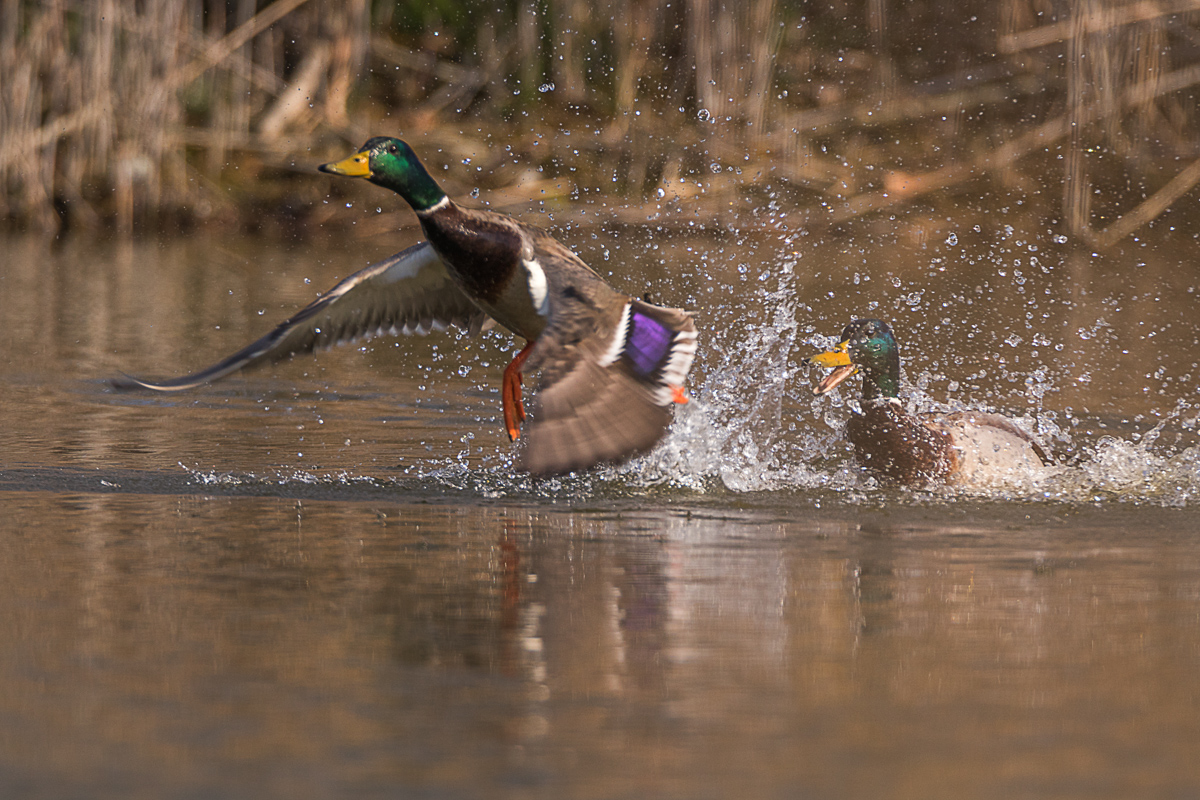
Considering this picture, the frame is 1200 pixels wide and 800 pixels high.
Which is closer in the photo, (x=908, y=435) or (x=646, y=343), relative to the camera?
(x=646, y=343)

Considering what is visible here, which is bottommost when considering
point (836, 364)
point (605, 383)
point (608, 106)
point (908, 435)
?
point (908, 435)

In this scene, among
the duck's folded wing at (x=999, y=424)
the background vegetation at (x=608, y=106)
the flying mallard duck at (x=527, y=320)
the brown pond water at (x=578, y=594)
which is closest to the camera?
the brown pond water at (x=578, y=594)

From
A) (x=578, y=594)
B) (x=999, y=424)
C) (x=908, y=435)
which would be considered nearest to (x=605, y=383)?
(x=578, y=594)

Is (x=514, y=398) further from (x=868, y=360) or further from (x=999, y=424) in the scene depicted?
(x=999, y=424)

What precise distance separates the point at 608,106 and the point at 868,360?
36.0 feet

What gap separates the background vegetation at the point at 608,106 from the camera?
1548cm

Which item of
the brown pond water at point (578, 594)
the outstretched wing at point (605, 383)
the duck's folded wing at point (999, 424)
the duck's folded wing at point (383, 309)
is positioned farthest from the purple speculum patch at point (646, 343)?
the duck's folded wing at point (999, 424)

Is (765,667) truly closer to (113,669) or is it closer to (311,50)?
(113,669)

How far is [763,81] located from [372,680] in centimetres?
1222

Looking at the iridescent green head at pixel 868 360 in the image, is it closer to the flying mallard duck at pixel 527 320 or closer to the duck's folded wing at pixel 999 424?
the duck's folded wing at pixel 999 424

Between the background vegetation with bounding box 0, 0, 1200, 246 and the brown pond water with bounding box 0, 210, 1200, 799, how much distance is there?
226 inches

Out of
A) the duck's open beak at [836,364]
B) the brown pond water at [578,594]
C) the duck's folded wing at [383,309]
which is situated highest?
the duck's folded wing at [383,309]

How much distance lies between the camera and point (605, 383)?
603cm

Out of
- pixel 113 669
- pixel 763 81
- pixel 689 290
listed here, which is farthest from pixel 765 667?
pixel 763 81
